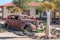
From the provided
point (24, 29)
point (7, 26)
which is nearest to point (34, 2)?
point (7, 26)

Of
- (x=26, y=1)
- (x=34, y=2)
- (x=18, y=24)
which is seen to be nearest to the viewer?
(x=18, y=24)

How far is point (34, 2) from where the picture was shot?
37.1 meters

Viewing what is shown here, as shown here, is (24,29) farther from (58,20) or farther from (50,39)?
(58,20)

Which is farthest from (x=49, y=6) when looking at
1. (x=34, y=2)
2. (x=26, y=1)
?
(x=34, y=2)

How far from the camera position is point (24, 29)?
19.1 meters

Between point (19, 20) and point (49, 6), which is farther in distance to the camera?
point (19, 20)

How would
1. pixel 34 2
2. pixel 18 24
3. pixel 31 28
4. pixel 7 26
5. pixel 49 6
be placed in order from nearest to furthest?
pixel 49 6 < pixel 31 28 < pixel 18 24 < pixel 7 26 < pixel 34 2

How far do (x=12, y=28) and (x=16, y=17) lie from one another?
1.15 m

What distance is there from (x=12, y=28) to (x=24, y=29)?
201 cm

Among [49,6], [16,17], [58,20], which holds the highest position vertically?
[49,6]

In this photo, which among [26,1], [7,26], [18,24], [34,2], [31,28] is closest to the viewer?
[31,28]

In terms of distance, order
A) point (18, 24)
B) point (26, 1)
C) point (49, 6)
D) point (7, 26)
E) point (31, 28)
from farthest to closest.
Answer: point (26, 1)
point (7, 26)
point (18, 24)
point (31, 28)
point (49, 6)

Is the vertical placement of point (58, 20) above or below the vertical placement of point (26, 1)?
below

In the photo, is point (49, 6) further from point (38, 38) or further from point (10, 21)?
point (10, 21)
